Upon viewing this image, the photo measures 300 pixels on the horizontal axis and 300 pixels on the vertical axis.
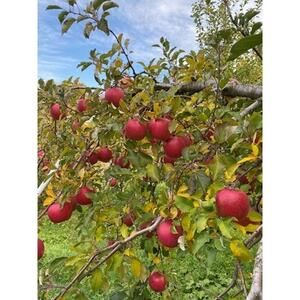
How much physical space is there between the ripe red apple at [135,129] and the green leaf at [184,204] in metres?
0.23

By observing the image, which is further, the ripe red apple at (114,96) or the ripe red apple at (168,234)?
the ripe red apple at (114,96)

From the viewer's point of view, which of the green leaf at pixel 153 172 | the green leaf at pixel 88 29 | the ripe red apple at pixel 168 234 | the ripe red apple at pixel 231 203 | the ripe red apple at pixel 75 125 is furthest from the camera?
the ripe red apple at pixel 75 125

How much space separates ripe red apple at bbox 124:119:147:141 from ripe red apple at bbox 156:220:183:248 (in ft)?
0.64

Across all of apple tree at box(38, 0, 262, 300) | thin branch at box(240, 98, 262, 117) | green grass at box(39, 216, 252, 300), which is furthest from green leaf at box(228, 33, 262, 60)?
green grass at box(39, 216, 252, 300)

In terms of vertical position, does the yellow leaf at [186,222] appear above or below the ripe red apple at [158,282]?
above

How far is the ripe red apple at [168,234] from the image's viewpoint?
0.64m

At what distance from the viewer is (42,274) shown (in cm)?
82

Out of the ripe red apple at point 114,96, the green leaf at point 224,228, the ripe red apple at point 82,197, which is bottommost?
the ripe red apple at point 82,197

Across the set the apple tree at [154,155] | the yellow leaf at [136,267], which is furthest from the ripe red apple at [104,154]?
the yellow leaf at [136,267]

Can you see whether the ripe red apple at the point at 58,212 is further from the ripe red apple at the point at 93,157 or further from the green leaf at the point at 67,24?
the green leaf at the point at 67,24
